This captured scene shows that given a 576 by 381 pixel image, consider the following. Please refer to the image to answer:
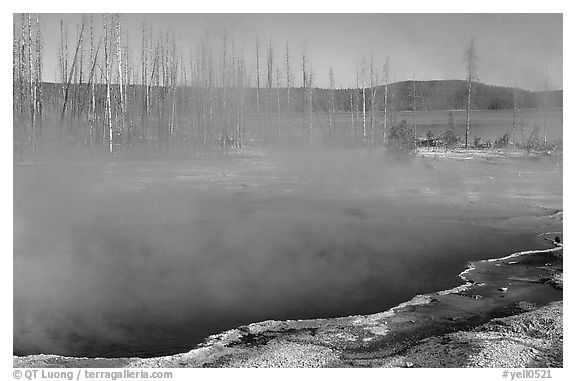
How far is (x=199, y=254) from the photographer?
5.11 meters

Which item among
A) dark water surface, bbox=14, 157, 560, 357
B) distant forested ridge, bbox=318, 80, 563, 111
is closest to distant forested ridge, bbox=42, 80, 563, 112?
distant forested ridge, bbox=318, 80, 563, 111

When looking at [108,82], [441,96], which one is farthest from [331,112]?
[108,82]

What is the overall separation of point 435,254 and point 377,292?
37.0 inches

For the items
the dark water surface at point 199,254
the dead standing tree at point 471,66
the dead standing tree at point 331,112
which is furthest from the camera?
the dead standing tree at point 331,112

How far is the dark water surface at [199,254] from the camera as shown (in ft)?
13.4

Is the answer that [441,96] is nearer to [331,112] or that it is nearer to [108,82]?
[331,112]

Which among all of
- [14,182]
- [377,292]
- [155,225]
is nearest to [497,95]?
[377,292]

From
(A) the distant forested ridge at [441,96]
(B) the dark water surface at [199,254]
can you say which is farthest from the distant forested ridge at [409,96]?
A: (B) the dark water surface at [199,254]

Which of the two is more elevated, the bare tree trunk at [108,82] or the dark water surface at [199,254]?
the bare tree trunk at [108,82]

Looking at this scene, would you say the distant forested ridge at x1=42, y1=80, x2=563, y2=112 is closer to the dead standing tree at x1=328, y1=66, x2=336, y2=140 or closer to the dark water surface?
the dead standing tree at x1=328, y1=66, x2=336, y2=140

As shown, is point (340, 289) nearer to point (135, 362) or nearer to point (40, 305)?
point (135, 362)

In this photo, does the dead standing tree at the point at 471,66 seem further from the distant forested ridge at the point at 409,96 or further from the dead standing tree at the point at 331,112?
the dead standing tree at the point at 331,112

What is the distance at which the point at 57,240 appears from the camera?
4.84m

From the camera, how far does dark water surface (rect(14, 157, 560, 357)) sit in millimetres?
4098
